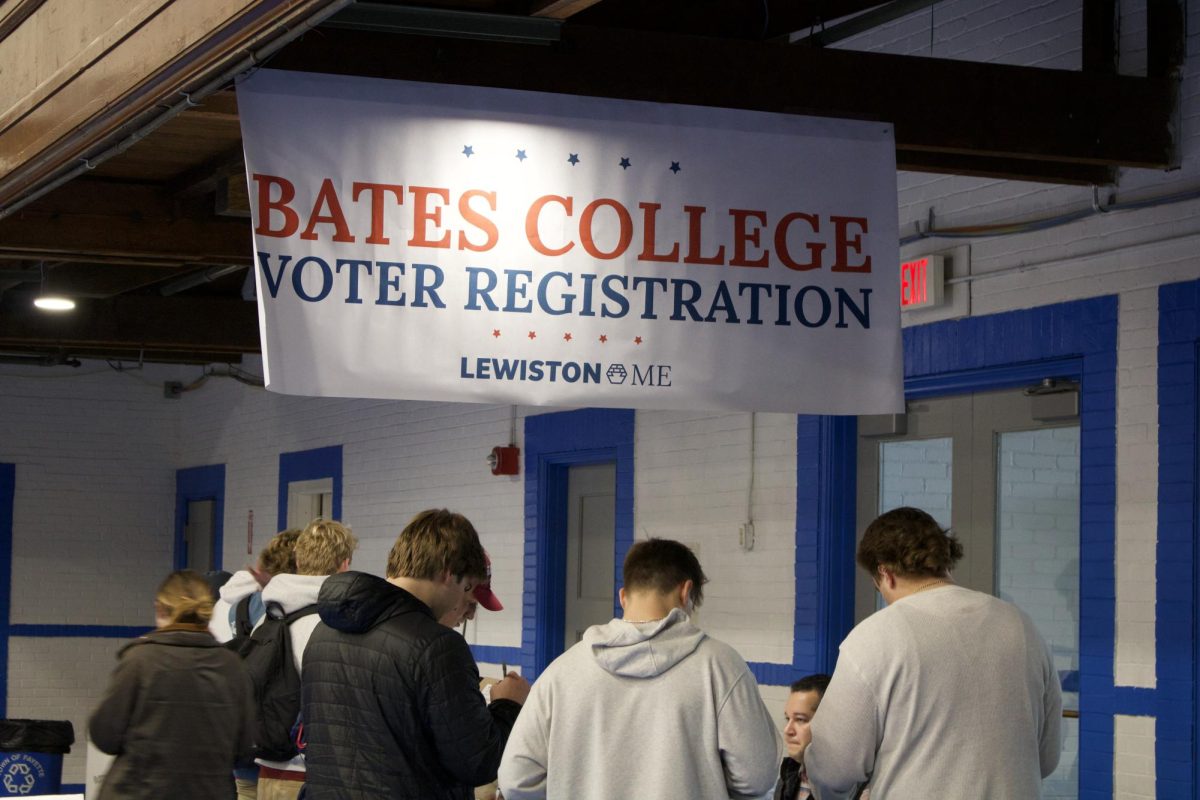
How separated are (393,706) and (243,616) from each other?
2994mm

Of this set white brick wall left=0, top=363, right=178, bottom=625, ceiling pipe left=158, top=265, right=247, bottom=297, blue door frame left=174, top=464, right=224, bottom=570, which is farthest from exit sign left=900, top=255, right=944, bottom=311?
white brick wall left=0, top=363, right=178, bottom=625

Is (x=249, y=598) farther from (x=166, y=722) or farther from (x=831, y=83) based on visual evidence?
(x=831, y=83)

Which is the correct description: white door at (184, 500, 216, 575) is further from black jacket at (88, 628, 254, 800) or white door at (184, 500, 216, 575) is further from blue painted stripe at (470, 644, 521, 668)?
black jacket at (88, 628, 254, 800)

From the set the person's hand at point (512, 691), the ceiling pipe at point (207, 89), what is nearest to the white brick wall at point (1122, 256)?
the person's hand at point (512, 691)

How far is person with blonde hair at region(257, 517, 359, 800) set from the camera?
4.99 m

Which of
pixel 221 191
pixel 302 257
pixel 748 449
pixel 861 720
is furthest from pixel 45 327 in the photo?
pixel 861 720

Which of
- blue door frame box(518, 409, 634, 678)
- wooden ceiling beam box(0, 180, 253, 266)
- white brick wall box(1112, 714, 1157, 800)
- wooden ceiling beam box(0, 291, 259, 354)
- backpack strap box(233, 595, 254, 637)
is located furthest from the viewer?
wooden ceiling beam box(0, 291, 259, 354)

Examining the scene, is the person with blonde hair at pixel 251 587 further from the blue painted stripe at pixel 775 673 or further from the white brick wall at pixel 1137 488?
the white brick wall at pixel 1137 488

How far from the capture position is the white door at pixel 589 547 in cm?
927

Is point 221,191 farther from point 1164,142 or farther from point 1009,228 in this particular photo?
point 1164,142

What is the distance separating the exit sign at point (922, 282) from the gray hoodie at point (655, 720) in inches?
133

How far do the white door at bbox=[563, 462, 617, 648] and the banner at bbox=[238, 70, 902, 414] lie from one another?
4.18 metres

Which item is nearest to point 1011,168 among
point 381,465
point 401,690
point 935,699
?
point 935,699

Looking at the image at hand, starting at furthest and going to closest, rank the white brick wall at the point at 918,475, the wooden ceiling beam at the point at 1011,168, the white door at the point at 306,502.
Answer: the white door at the point at 306,502, the white brick wall at the point at 918,475, the wooden ceiling beam at the point at 1011,168
